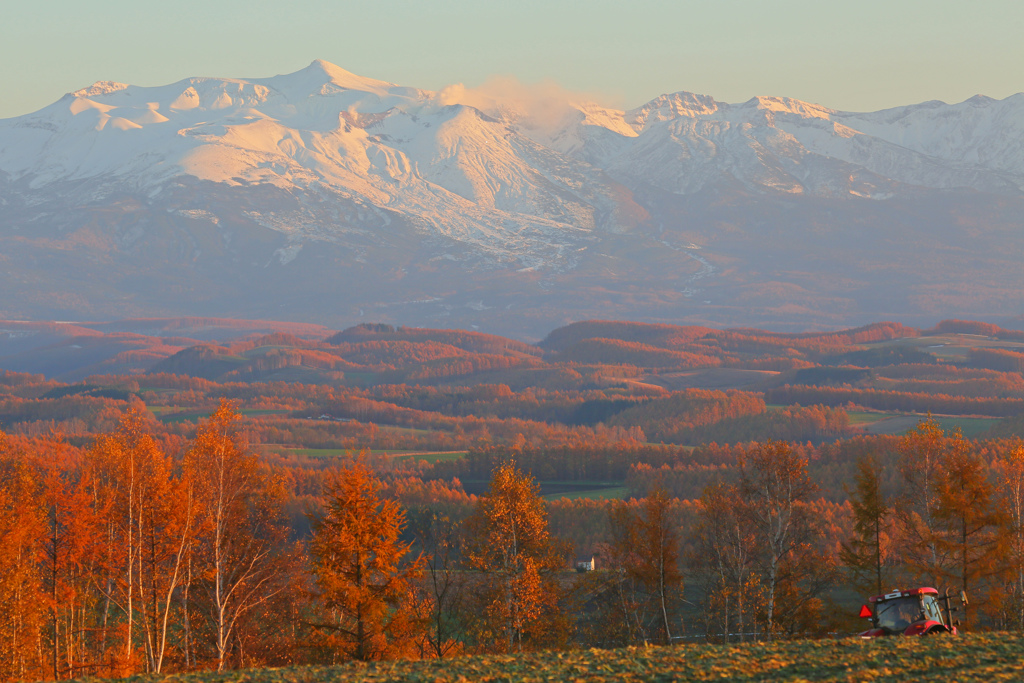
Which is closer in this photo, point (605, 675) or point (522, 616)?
point (605, 675)

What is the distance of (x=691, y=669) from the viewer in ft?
122

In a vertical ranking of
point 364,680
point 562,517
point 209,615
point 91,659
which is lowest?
point 562,517

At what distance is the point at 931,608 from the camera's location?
41.8 metres

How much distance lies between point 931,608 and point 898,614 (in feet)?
3.82

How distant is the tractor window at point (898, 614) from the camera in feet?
137

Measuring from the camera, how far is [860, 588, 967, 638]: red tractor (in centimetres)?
4141

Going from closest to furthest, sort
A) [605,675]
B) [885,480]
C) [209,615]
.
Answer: [605,675] → [209,615] → [885,480]

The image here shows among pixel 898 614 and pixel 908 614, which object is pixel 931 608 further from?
pixel 898 614

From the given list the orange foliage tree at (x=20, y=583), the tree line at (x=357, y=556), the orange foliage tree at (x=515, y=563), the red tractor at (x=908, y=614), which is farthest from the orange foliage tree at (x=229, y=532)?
the red tractor at (x=908, y=614)

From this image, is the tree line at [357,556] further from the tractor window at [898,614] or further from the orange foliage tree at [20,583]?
the tractor window at [898,614]

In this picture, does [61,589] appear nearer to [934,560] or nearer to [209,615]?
[209,615]

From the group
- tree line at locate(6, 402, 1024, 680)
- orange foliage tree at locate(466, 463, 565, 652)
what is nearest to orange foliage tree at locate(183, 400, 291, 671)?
tree line at locate(6, 402, 1024, 680)

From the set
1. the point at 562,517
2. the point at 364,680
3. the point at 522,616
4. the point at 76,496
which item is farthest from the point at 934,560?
the point at 562,517

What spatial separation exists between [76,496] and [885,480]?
394 ft
